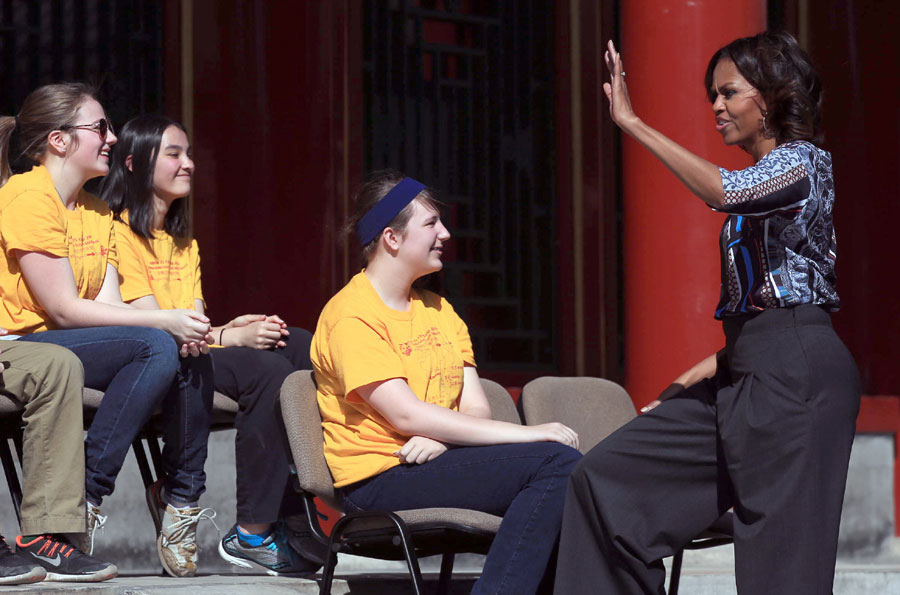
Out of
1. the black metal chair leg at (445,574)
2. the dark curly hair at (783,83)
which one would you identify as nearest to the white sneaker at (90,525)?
the black metal chair leg at (445,574)

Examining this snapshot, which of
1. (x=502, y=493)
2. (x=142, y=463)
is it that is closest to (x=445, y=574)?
(x=502, y=493)

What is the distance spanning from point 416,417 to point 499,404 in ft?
2.20

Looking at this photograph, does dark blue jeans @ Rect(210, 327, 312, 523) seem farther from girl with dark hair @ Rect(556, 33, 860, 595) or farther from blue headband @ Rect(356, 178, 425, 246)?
girl with dark hair @ Rect(556, 33, 860, 595)

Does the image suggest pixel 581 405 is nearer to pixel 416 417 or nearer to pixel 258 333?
pixel 416 417

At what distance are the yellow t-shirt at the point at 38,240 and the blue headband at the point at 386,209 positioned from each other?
3.07 feet

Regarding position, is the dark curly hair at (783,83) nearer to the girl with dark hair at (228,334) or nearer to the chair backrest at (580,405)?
the chair backrest at (580,405)

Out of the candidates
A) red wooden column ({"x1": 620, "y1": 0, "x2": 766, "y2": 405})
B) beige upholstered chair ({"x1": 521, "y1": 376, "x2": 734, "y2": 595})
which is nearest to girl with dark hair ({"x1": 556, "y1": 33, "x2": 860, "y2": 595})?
beige upholstered chair ({"x1": 521, "y1": 376, "x2": 734, "y2": 595})

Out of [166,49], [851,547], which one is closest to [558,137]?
[166,49]

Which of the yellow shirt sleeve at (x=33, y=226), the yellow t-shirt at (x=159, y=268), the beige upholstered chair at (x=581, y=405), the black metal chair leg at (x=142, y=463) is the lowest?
the black metal chair leg at (x=142, y=463)

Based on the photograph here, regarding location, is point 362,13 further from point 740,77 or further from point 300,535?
point 740,77

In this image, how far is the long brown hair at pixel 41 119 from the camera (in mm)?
4484

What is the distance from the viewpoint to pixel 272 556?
454 centimetres

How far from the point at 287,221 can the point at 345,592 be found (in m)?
2.74

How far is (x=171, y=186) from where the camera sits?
4.85m
